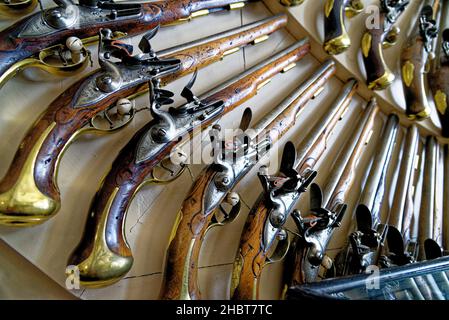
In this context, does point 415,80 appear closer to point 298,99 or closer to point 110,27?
point 298,99

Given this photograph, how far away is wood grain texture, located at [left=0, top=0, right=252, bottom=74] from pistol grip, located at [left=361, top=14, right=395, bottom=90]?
0.69m

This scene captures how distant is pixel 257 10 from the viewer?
1791 millimetres

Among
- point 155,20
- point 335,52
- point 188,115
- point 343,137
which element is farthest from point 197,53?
point 343,137

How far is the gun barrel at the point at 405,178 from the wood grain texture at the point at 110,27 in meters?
1.09

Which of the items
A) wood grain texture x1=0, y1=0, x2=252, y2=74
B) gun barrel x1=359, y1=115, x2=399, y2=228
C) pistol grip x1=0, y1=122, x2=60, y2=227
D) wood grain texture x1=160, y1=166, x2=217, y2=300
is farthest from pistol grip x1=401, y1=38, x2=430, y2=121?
pistol grip x1=0, y1=122, x2=60, y2=227

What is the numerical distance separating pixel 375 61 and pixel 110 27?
4.03 feet

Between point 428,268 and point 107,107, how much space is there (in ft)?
3.33

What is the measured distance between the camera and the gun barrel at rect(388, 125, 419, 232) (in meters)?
1.90

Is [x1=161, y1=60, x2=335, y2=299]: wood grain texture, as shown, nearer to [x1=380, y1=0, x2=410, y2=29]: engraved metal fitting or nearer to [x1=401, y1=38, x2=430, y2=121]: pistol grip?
[x1=401, y1=38, x2=430, y2=121]: pistol grip

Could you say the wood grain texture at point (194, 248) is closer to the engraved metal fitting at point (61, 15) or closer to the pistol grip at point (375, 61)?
the engraved metal fitting at point (61, 15)

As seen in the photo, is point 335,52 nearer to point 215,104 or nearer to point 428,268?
point 215,104

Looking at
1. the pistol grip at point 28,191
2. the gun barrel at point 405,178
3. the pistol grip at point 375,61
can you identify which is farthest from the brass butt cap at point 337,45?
the pistol grip at point 28,191

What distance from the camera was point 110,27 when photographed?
1203 mm
